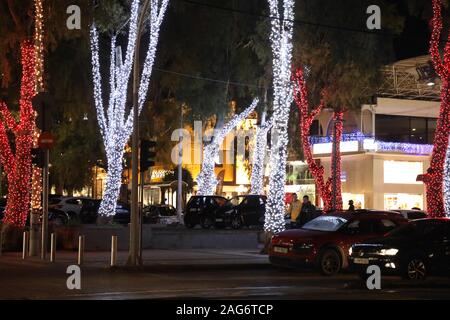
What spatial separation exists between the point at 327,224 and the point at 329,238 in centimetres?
94

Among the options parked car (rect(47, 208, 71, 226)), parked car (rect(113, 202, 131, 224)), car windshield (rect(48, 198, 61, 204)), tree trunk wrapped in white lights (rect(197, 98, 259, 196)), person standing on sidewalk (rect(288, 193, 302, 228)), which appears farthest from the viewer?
tree trunk wrapped in white lights (rect(197, 98, 259, 196))

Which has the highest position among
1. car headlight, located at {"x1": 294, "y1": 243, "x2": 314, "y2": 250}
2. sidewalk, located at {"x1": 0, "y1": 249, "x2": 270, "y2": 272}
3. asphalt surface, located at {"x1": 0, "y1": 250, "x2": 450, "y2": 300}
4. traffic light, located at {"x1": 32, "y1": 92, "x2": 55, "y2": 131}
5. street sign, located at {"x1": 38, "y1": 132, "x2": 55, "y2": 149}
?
traffic light, located at {"x1": 32, "y1": 92, "x2": 55, "y2": 131}

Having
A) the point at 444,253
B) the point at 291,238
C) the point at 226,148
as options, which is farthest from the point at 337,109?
the point at 226,148

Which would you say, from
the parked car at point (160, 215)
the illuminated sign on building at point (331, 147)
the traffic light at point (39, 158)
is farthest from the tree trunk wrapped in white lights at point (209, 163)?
the traffic light at point (39, 158)

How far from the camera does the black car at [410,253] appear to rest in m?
18.4

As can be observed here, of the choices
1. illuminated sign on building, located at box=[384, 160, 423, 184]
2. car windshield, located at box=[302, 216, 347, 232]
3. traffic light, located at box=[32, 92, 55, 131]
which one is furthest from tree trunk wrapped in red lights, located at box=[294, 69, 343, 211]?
illuminated sign on building, located at box=[384, 160, 423, 184]

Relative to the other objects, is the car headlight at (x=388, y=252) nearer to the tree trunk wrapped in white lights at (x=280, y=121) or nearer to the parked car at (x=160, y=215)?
the tree trunk wrapped in white lights at (x=280, y=121)

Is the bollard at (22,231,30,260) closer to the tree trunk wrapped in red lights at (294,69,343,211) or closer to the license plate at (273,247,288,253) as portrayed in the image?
the license plate at (273,247,288,253)

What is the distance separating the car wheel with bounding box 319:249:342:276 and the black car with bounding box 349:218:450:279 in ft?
4.87

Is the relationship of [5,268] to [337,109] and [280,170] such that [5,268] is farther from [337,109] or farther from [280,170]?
[337,109]

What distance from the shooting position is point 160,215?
4872 cm

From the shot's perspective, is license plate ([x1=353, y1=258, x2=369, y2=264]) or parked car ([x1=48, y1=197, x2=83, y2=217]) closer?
license plate ([x1=353, y1=258, x2=369, y2=264])

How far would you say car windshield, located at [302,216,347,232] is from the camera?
21.5m

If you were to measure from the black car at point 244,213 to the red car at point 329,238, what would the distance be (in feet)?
54.7
